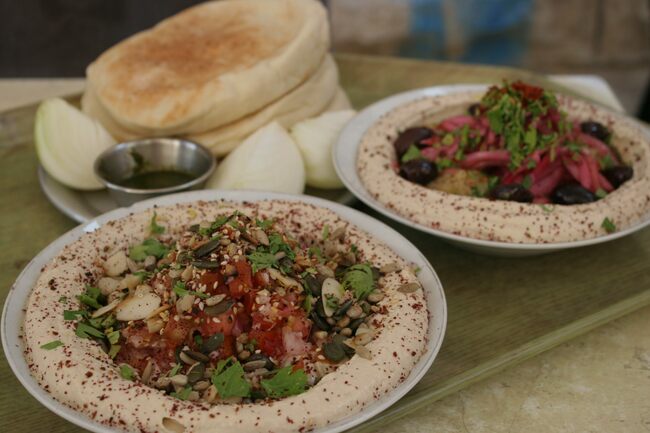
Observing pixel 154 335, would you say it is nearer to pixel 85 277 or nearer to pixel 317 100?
pixel 85 277

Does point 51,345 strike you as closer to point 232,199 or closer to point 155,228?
point 155,228

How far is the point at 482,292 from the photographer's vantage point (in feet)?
11.1

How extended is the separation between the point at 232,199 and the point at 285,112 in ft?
3.13

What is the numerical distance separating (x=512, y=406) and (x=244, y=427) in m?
1.07

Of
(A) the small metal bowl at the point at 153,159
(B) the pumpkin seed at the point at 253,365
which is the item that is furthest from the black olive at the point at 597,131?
(B) the pumpkin seed at the point at 253,365

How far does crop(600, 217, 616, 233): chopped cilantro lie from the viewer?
3.33m

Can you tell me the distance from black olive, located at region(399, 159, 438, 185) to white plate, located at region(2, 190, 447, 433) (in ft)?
1.49

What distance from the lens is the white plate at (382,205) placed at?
10.7 ft

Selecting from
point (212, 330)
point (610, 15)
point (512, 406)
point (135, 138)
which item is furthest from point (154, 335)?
point (610, 15)

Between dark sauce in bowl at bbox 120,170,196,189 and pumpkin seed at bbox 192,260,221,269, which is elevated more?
pumpkin seed at bbox 192,260,221,269

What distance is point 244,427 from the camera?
7.41ft

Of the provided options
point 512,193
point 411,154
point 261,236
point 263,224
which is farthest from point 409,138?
point 261,236

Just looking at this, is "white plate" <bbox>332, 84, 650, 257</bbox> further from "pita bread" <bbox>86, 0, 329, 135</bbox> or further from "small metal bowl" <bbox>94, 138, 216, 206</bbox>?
"small metal bowl" <bbox>94, 138, 216, 206</bbox>

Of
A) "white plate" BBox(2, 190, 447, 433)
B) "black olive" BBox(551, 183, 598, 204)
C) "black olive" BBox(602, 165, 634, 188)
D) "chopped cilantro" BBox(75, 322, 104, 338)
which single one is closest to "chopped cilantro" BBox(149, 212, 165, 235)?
"white plate" BBox(2, 190, 447, 433)
